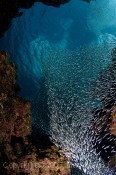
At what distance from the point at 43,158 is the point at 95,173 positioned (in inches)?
57.8

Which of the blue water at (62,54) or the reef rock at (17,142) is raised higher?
the blue water at (62,54)

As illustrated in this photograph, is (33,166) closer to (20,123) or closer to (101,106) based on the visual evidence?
(20,123)

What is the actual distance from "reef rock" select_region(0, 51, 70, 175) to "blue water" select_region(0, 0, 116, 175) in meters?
0.73

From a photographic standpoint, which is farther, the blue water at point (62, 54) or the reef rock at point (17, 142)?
the blue water at point (62, 54)

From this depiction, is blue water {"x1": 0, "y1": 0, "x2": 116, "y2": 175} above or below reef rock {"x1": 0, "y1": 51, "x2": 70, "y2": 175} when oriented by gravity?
above

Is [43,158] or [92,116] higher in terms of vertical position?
[92,116]

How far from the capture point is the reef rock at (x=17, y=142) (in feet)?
13.7

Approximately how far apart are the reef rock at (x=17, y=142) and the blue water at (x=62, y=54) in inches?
28.7

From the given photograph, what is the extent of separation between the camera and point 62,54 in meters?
8.44

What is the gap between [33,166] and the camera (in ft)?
14.1

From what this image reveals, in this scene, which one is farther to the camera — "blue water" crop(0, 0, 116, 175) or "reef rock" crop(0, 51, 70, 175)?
"blue water" crop(0, 0, 116, 175)

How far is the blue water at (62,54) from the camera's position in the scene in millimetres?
6150

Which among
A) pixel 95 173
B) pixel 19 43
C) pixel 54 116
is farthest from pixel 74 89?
pixel 19 43

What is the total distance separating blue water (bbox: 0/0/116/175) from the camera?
6.15 m
